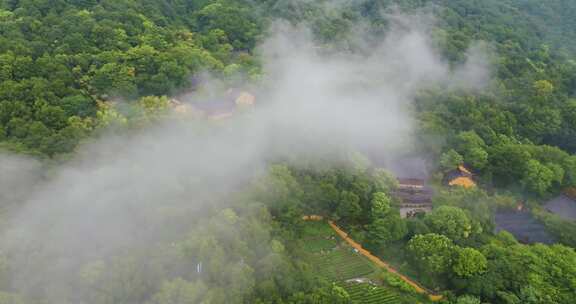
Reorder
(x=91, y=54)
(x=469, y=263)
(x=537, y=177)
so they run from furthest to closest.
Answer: (x=91, y=54)
(x=537, y=177)
(x=469, y=263)

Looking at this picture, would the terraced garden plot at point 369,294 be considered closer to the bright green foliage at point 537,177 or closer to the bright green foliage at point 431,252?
the bright green foliage at point 431,252

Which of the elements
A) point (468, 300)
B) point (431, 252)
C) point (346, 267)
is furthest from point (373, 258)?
point (468, 300)

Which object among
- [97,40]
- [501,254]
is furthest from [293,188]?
[97,40]

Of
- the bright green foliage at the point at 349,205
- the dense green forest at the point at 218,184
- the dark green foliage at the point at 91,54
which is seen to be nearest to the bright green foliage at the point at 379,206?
the dense green forest at the point at 218,184

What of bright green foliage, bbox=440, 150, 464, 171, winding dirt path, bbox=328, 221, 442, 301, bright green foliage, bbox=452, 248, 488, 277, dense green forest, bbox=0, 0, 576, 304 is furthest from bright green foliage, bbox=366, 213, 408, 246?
bright green foliage, bbox=440, 150, 464, 171

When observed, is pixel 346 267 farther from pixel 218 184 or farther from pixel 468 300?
pixel 218 184

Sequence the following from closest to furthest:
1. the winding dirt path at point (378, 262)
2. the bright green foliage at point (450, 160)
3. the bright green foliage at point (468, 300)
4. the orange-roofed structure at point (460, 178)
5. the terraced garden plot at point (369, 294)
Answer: the bright green foliage at point (468, 300) → the terraced garden plot at point (369, 294) → the winding dirt path at point (378, 262) → the orange-roofed structure at point (460, 178) → the bright green foliage at point (450, 160)
